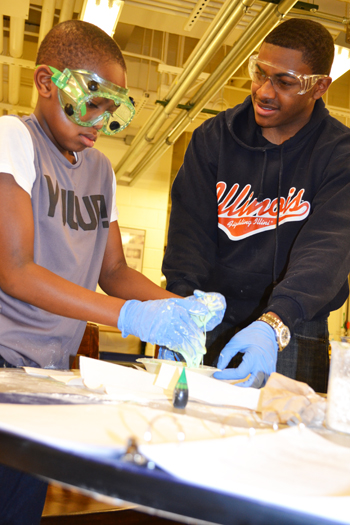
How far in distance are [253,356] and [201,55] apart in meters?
3.31

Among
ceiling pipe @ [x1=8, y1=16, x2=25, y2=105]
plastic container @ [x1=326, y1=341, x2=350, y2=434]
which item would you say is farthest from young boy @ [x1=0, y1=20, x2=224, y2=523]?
ceiling pipe @ [x1=8, y1=16, x2=25, y2=105]

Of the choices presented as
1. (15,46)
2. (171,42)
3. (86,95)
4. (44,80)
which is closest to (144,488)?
(86,95)

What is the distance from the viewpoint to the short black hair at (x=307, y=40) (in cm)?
171

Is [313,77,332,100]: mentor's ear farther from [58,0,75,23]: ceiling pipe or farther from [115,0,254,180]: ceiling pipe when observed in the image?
[58,0,75,23]: ceiling pipe

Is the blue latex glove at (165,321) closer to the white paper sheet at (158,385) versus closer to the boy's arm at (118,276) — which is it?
the white paper sheet at (158,385)

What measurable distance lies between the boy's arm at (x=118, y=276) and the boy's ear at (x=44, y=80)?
18.3 inches

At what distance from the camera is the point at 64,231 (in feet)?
4.36

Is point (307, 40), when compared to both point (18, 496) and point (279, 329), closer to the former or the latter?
point (279, 329)

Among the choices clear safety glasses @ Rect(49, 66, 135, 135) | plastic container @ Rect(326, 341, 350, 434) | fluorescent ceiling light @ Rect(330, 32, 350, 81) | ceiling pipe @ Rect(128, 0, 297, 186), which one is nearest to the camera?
plastic container @ Rect(326, 341, 350, 434)

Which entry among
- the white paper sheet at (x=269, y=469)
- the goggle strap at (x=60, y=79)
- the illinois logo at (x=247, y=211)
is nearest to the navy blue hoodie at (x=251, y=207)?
the illinois logo at (x=247, y=211)

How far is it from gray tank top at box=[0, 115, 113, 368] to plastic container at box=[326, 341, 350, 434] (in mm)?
747

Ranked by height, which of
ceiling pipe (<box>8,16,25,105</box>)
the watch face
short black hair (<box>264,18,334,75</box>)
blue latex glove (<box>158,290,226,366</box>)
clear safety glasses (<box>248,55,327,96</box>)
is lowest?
the watch face

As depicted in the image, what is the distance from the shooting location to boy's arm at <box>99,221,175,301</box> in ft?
5.30

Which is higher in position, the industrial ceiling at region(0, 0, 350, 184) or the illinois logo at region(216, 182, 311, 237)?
the industrial ceiling at region(0, 0, 350, 184)
